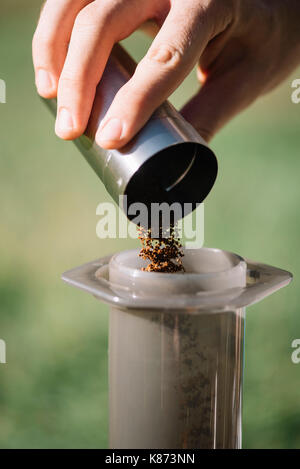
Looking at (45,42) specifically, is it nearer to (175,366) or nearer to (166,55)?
(166,55)

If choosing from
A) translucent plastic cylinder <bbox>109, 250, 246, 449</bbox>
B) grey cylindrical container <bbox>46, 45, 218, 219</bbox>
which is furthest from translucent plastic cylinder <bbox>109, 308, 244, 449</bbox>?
grey cylindrical container <bbox>46, 45, 218, 219</bbox>

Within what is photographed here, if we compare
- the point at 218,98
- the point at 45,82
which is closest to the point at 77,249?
the point at 218,98

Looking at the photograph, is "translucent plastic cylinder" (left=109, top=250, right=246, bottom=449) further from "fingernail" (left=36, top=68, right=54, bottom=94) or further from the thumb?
the thumb

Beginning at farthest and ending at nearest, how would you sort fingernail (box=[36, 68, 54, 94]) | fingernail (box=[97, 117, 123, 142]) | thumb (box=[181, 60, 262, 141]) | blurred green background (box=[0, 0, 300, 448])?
blurred green background (box=[0, 0, 300, 448]) < thumb (box=[181, 60, 262, 141]) < fingernail (box=[36, 68, 54, 94]) < fingernail (box=[97, 117, 123, 142])

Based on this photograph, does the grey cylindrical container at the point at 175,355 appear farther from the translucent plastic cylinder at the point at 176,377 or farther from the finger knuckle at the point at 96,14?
the finger knuckle at the point at 96,14

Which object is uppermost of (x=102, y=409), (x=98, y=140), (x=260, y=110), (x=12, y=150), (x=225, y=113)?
(x=260, y=110)

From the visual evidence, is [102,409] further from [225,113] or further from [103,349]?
[225,113]

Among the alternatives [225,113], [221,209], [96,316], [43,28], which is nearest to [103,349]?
[96,316]
